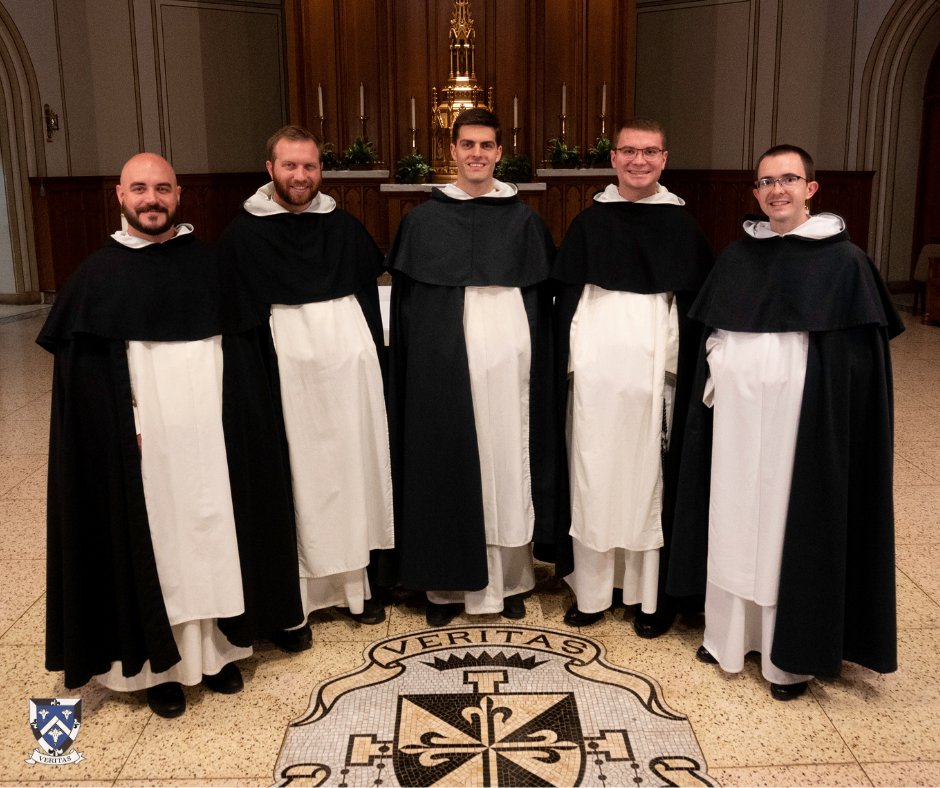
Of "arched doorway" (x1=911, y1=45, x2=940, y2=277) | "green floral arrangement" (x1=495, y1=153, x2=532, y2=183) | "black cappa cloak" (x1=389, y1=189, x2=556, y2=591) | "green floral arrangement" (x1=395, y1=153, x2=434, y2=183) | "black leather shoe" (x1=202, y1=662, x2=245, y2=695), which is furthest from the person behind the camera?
"arched doorway" (x1=911, y1=45, x2=940, y2=277)

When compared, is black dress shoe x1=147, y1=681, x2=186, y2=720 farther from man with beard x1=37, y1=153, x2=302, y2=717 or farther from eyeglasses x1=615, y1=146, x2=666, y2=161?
eyeglasses x1=615, y1=146, x2=666, y2=161

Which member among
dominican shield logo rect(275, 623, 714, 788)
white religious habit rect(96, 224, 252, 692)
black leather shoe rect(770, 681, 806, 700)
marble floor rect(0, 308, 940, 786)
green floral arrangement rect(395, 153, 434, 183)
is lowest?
marble floor rect(0, 308, 940, 786)

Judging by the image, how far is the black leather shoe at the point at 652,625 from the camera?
3.79 metres

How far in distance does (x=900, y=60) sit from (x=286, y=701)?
11.2 meters

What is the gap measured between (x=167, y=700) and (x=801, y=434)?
2371 millimetres

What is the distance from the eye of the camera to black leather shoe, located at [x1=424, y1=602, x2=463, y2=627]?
3.91 m

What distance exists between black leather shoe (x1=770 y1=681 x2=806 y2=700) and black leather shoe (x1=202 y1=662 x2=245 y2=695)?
6.32 ft

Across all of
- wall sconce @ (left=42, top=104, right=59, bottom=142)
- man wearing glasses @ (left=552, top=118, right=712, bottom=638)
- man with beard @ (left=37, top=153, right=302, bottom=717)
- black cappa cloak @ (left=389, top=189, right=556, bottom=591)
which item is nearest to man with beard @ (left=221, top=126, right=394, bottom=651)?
black cappa cloak @ (left=389, top=189, right=556, bottom=591)

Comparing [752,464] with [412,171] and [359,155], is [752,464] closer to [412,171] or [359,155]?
[412,171]

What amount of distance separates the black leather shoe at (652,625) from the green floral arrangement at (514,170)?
711cm

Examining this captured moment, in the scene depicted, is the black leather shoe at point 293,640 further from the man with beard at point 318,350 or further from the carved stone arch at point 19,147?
the carved stone arch at point 19,147

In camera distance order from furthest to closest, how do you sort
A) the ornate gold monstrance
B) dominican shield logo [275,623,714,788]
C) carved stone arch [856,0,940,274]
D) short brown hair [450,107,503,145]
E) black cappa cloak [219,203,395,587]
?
1. carved stone arch [856,0,940,274]
2. the ornate gold monstrance
3. short brown hair [450,107,503,145]
4. black cappa cloak [219,203,395,587]
5. dominican shield logo [275,623,714,788]

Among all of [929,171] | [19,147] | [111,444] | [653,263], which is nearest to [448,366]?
[653,263]

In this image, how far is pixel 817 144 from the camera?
11.7 m
